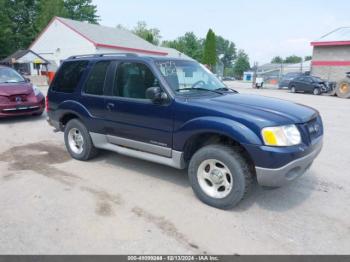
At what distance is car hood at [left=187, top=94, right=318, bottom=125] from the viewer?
3.42m

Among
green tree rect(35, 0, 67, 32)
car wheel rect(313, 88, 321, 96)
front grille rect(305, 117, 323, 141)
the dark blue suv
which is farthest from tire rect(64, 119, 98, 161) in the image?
green tree rect(35, 0, 67, 32)

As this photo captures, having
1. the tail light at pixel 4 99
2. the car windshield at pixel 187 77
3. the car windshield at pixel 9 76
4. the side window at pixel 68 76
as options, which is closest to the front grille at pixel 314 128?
the car windshield at pixel 187 77

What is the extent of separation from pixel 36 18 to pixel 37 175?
5425 centimetres

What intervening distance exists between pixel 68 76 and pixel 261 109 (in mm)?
3654

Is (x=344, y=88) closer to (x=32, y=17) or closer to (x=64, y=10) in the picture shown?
(x=64, y=10)

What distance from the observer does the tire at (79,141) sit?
5.26 metres

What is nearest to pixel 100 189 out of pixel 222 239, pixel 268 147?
pixel 222 239

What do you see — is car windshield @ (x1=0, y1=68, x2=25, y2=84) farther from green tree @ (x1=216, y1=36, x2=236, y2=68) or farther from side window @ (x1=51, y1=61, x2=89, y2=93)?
green tree @ (x1=216, y1=36, x2=236, y2=68)

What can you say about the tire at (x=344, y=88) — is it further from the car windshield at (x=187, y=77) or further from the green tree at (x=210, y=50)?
the green tree at (x=210, y=50)

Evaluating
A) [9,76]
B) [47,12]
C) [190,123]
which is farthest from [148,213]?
[47,12]

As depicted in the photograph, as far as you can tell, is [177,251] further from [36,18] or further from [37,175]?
[36,18]

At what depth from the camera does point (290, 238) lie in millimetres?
3145

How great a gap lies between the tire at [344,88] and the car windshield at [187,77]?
18.9 metres

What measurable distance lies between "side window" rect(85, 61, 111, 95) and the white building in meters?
24.9
